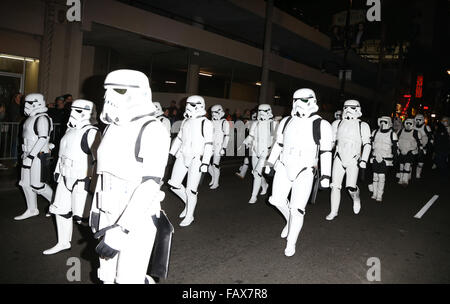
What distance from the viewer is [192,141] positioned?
5492mm

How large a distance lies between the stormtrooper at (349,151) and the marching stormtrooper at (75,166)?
4257mm

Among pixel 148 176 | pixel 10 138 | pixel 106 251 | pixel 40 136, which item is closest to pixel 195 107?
pixel 40 136

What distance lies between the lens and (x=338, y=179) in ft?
20.6

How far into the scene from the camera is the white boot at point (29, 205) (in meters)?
5.14

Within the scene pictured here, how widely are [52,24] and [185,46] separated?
566cm

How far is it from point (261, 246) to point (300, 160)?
4.43 feet

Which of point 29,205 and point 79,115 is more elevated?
point 79,115

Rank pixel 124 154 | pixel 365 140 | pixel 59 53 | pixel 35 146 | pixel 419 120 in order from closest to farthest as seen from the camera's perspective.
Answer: pixel 124 154 → pixel 35 146 → pixel 365 140 → pixel 419 120 → pixel 59 53

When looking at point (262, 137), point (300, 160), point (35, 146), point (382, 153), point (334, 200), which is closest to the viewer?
point (300, 160)

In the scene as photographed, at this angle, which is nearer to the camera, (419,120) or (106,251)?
(106,251)

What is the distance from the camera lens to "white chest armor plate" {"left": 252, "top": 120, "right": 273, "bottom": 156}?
7.68 m

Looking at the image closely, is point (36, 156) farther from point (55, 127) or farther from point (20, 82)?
point (20, 82)

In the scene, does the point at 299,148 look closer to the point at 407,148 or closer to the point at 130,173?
the point at 130,173

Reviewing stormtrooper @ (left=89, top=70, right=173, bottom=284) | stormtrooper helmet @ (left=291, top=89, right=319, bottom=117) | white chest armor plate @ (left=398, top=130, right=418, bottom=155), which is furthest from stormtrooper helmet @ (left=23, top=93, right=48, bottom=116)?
white chest armor plate @ (left=398, top=130, right=418, bottom=155)
